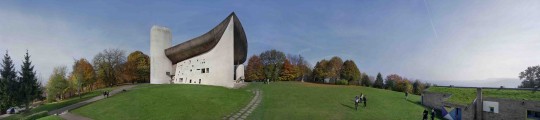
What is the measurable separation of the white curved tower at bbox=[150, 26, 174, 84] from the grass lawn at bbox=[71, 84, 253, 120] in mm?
23901

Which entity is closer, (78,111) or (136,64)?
(78,111)

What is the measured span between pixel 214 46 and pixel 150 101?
1880 centimetres

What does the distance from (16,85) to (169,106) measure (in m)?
21.0

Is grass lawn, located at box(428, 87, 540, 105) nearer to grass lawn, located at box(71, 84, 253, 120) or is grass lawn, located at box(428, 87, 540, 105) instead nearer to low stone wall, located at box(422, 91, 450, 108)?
low stone wall, located at box(422, 91, 450, 108)

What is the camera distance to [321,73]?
72812 millimetres

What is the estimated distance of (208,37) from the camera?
44.6 meters

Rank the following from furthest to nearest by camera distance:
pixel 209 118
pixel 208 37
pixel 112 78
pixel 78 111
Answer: pixel 112 78
pixel 208 37
pixel 78 111
pixel 209 118

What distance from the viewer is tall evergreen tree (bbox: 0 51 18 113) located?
31188 mm

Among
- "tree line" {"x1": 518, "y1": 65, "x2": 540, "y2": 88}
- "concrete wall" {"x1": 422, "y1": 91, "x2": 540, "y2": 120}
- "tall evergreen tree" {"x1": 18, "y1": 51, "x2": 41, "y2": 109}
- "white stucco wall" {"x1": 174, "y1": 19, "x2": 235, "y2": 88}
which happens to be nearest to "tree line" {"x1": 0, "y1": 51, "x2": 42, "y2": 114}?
"tall evergreen tree" {"x1": 18, "y1": 51, "x2": 41, "y2": 109}

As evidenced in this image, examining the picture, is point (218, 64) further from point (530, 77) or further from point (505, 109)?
point (530, 77)

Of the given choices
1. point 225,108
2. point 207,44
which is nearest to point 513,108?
point 225,108

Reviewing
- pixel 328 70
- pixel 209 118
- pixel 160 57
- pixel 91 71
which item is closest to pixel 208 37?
pixel 160 57

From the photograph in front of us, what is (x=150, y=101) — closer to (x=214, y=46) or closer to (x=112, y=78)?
(x=214, y=46)

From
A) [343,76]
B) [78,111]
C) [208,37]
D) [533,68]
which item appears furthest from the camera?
[343,76]
